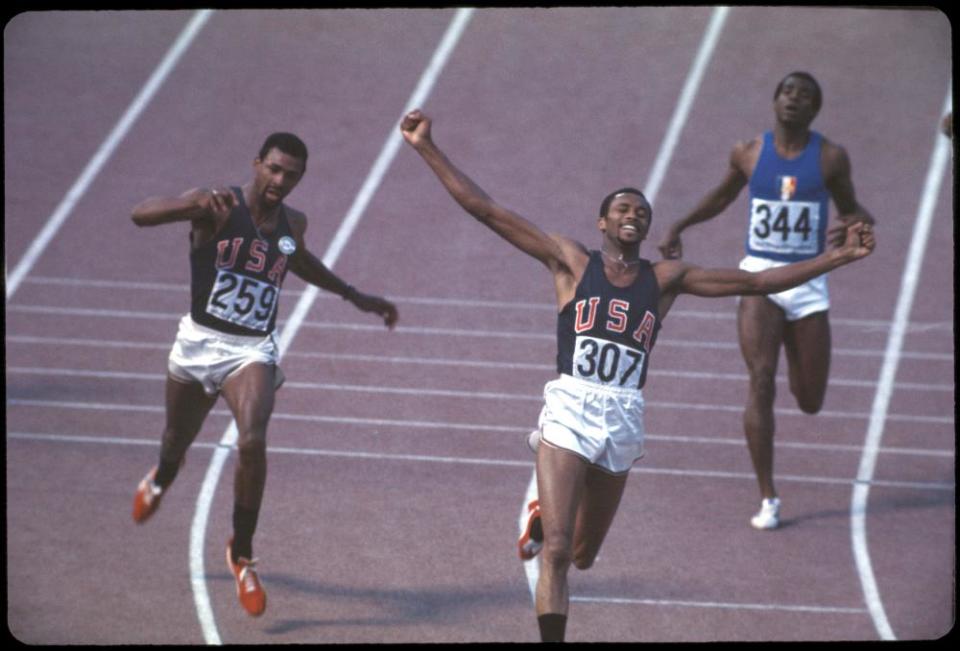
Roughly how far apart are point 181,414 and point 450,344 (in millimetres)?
Answer: 3283

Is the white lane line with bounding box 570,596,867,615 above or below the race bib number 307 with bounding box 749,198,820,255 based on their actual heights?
below

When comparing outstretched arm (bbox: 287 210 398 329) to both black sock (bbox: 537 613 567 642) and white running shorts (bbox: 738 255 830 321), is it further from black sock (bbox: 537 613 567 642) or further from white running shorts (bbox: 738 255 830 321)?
black sock (bbox: 537 613 567 642)

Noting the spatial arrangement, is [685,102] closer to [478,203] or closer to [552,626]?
[478,203]

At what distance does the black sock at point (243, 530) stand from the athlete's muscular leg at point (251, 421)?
2 cm

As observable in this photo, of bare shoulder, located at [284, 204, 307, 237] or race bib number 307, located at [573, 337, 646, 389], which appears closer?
race bib number 307, located at [573, 337, 646, 389]

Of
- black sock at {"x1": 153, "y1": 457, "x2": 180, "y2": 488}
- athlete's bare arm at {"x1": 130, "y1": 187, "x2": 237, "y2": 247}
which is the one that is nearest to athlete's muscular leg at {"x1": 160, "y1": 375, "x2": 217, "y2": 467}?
black sock at {"x1": 153, "y1": 457, "x2": 180, "y2": 488}

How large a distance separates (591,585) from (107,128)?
23.6 ft

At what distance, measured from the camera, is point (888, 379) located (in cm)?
938

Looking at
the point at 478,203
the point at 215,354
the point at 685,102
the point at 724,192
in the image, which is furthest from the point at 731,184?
the point at 685,102

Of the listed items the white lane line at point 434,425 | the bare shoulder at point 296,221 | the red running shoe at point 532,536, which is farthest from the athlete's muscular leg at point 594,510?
the white lane line at point 434,425

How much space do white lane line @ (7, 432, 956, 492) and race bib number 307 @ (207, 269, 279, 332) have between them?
203 centimetres

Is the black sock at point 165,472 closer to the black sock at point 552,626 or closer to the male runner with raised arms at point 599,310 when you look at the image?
the male runner with raised arms at point 599,310

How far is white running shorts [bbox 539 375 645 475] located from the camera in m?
5.53

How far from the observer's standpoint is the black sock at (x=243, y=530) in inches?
247
